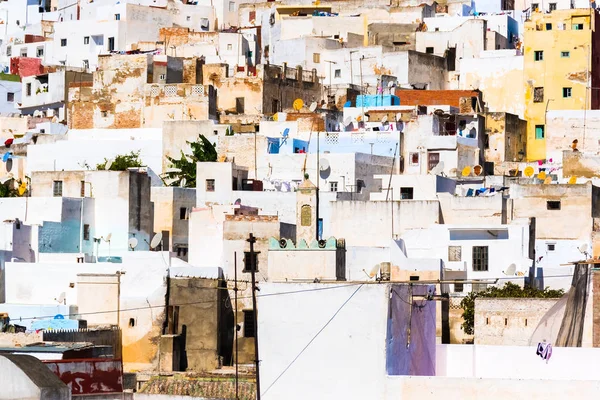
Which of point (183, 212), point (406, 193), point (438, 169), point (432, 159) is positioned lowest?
point (183, 212)

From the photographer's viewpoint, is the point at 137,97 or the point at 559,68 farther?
the point at 559,68

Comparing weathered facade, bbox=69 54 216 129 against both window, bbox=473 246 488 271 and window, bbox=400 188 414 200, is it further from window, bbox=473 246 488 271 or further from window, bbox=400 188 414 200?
window, bbox=473 246 488 271

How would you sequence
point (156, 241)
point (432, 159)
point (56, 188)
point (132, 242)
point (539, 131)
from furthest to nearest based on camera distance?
point (539, 131) → point (432, 159) → point (56, 188) → point (132, 242) → point (156, 241)

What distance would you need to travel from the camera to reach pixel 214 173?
4041cm

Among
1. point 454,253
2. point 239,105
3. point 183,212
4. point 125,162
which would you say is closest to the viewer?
point 454,253

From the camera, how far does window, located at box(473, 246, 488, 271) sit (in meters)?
37.5

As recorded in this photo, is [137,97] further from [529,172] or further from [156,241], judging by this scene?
[529,172]

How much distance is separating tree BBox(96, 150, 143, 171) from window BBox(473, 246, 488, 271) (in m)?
10.0

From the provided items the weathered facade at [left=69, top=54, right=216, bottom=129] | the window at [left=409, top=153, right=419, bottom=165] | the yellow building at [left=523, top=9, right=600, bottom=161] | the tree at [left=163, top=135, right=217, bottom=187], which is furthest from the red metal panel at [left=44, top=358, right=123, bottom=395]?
the yellow building at [left=523, top=9, right=600, bottom=161]

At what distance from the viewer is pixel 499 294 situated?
3541cm

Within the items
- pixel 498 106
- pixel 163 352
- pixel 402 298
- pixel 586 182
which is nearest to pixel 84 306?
pixel 163 352

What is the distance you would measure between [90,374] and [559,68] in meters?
30.3

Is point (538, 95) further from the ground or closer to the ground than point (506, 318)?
further from the ground

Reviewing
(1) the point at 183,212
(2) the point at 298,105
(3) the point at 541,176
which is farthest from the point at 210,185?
(3) the point at 541,176
